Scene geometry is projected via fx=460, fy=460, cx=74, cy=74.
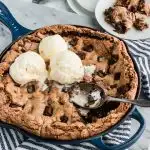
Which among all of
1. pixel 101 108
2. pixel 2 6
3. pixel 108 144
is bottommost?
pixel 108 144

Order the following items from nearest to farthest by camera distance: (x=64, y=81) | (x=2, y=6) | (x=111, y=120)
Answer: (x=111, y=120) → (x=64, y=81) → (x=2, y=6)

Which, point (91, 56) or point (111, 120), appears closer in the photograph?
point (111, 120)

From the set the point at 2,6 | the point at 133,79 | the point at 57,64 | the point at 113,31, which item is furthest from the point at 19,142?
the point at 113,31

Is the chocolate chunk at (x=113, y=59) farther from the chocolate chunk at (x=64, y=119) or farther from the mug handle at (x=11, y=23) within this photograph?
the mug handle at (x=11, y=23)

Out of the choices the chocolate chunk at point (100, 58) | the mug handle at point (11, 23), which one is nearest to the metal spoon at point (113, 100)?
the chocolate chunk at point (100, 58)

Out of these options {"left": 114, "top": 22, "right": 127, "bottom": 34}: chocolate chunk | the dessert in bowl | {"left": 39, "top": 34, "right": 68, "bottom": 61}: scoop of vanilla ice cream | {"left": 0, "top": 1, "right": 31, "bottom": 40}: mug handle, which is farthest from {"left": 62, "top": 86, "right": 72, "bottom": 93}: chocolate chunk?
{"left": 114, "top": 22, "right": 127, "bottom": 34}: chocolate chunk

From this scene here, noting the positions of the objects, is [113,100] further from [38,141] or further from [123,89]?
[38,141]

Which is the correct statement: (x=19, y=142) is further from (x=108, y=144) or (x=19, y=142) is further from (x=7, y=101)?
(x=108, y=144)
